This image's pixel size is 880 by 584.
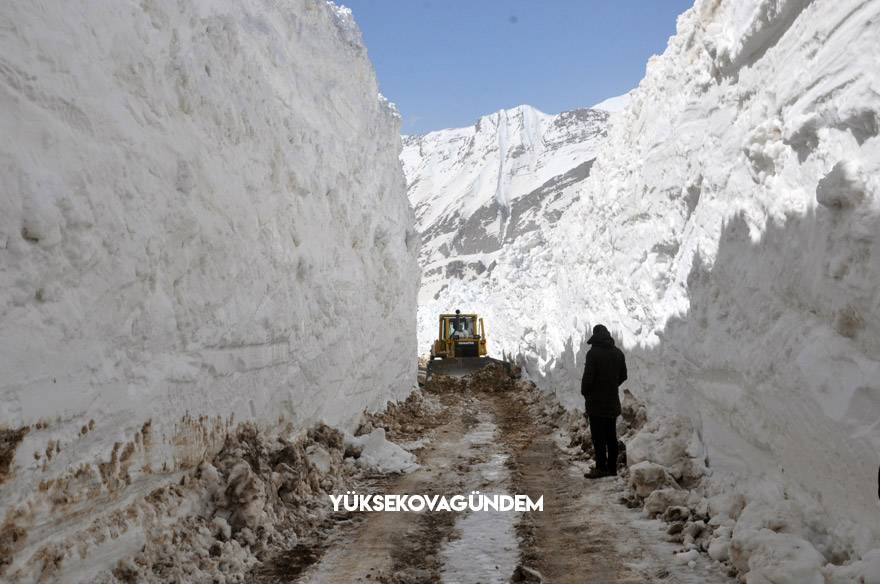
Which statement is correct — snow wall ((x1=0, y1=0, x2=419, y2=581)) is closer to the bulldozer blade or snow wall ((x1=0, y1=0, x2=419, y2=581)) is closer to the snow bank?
the snow bank

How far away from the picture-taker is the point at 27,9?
3.99 metres

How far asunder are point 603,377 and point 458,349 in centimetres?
1704

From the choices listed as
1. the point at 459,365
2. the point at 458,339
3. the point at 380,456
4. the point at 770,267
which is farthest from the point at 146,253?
the point at 458,339

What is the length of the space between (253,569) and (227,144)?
4055 mm

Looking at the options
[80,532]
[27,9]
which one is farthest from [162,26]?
[80,532]

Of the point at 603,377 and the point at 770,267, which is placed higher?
the point at 770,267

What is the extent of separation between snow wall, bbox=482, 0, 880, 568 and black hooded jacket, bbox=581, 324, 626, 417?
2.08 ft

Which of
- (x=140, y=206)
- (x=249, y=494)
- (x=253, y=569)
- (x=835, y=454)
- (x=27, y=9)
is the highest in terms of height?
(x=27, y=9)

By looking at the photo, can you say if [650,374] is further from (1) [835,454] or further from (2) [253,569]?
(2) [253,569]

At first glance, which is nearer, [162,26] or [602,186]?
[162,26]

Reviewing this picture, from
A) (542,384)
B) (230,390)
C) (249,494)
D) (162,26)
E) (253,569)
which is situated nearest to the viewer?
(253,569)

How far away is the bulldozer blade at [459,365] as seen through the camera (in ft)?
74.8

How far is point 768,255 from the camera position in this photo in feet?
17.4

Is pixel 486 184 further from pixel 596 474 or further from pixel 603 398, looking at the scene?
pixel 596 474
